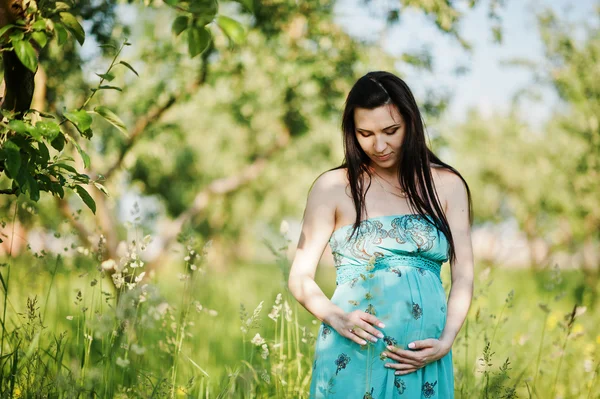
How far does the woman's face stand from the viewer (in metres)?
2.30

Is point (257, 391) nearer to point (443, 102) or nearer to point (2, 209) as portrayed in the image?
point (2, 209)

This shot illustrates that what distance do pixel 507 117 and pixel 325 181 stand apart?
18.6m

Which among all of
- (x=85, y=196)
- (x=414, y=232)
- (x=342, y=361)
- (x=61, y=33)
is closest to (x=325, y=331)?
(x=342, y=361)

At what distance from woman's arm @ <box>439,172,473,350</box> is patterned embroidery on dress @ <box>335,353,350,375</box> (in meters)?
0.33

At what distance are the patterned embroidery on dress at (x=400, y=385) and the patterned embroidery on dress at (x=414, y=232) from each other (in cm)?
45

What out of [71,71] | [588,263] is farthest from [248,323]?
[588,263]

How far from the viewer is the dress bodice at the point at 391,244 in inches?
87.2

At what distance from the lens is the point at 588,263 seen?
9297 mm

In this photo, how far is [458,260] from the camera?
2277 mm

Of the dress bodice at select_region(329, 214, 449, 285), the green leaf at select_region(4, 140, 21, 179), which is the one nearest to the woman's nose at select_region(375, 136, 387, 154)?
the dress bodice at select_region(329, 214, 449, 285)

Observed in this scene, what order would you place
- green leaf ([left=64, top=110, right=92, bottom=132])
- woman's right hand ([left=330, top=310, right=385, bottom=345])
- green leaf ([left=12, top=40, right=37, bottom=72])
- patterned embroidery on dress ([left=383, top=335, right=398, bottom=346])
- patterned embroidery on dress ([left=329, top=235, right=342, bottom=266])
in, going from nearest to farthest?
green leaf ([left=12, top=40, right=37, bottom=72])
green leaf ([left=64, top=110, right=92, bottom=132])
woman's right hand ([left=330, top=310, right=385, bottom=345])
patterned embroidery on dress ([left=383, top=335, right=398, bottom=346])
patterned embroidery on dress ([left=329, top=235, right=342, bottom=266])

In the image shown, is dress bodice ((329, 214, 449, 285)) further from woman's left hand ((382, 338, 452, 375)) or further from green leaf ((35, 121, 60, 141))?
green leaf ((35, 121, 60, 141))

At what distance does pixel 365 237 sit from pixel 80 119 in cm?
105

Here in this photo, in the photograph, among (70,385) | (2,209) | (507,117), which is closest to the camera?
(70,385)
